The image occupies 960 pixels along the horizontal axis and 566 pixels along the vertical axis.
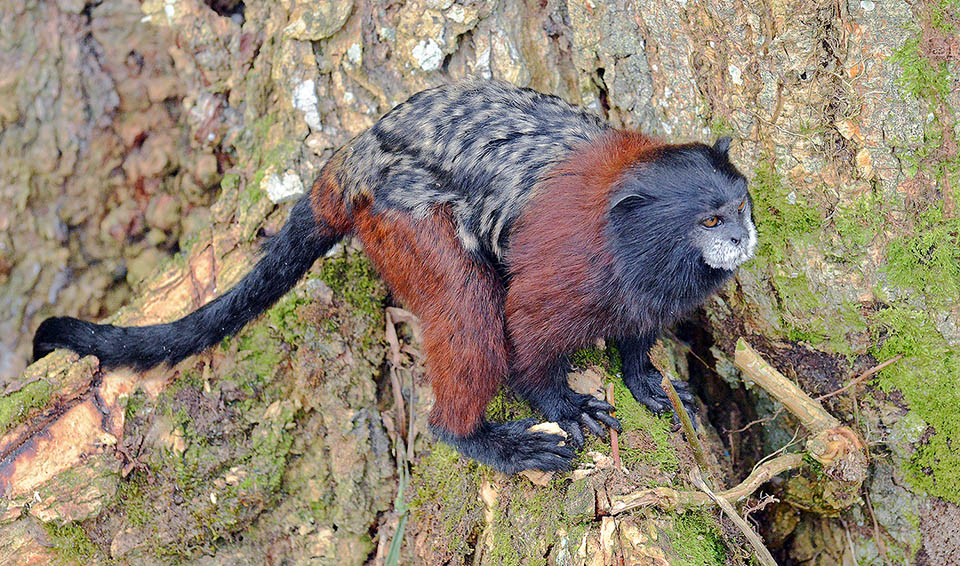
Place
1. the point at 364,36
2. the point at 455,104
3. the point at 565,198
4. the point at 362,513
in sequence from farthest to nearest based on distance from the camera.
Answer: the point at 364,36 < the point at 362,513 < the point at 455,104 < the point at 565,198

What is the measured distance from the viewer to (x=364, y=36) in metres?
4.34

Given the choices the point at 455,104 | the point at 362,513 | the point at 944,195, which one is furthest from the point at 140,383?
the point at 944,195

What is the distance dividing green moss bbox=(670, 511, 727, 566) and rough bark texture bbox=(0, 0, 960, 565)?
1cm

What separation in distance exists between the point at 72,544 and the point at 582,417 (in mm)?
2346

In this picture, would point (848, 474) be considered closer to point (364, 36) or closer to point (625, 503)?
point (625, 503)

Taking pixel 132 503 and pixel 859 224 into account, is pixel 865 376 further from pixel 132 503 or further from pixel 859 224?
pixel 132 503

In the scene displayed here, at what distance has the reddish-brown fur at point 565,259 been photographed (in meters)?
3.24

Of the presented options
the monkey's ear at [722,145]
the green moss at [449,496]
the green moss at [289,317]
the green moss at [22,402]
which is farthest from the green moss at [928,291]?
the green moss at [22,402]

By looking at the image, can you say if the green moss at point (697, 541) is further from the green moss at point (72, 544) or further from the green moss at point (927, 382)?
the green moss at point (72, 544)

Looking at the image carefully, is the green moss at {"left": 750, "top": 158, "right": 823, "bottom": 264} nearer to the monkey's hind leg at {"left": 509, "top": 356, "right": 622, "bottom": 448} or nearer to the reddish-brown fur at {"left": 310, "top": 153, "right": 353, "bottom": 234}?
the monkey's hind leg at {"left": 509, "top": 356, "right": 622, "bottom": 448}

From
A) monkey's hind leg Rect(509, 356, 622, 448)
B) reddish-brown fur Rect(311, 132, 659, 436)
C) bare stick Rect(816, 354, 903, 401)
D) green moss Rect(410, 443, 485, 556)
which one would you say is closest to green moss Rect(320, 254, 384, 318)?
reddish-brown fur Rect(311, 132, 659, 436)

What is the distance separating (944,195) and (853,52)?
2.29 ft

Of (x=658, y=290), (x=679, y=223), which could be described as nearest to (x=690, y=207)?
(x=679, y=223)

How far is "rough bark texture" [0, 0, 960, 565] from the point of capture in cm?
322
